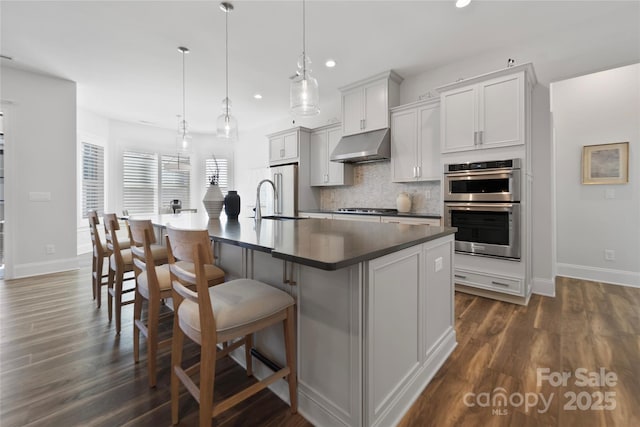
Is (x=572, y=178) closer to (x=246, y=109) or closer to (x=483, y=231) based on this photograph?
(x=483, y=231)

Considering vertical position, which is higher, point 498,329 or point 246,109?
point 246,109

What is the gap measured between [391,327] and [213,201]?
1992 mm

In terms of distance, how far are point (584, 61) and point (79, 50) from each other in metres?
5.68

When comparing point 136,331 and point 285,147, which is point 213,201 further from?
point 285,147

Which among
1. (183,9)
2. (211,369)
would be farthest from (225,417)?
(183,9)

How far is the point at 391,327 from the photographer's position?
52.2 inches

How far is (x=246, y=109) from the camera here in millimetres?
5531

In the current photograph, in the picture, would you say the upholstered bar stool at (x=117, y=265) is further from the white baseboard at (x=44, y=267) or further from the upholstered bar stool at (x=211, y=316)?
the white baseboard at (x=44, y=267)

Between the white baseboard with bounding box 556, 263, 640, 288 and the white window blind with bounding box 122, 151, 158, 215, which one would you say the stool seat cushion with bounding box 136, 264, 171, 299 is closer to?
the white baseboard with bounding box 556, 263, 640, 288

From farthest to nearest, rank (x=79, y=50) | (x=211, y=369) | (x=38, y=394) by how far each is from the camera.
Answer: (x=79, y=50) → (x=38, y=394) → (x=211, y=369)

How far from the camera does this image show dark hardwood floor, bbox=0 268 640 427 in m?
1.38

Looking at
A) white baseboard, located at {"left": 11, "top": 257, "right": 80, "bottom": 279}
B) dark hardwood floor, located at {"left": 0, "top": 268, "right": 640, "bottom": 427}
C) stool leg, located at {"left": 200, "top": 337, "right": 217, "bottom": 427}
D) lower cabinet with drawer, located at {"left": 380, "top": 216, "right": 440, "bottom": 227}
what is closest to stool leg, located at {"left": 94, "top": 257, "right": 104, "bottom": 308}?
dark hardwood floor, located at {"left": 0, "top": 268, "right": 640, "bottom": 427}

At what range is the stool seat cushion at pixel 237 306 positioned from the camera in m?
1.17

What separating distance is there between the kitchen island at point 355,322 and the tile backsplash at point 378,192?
7.66 feet
